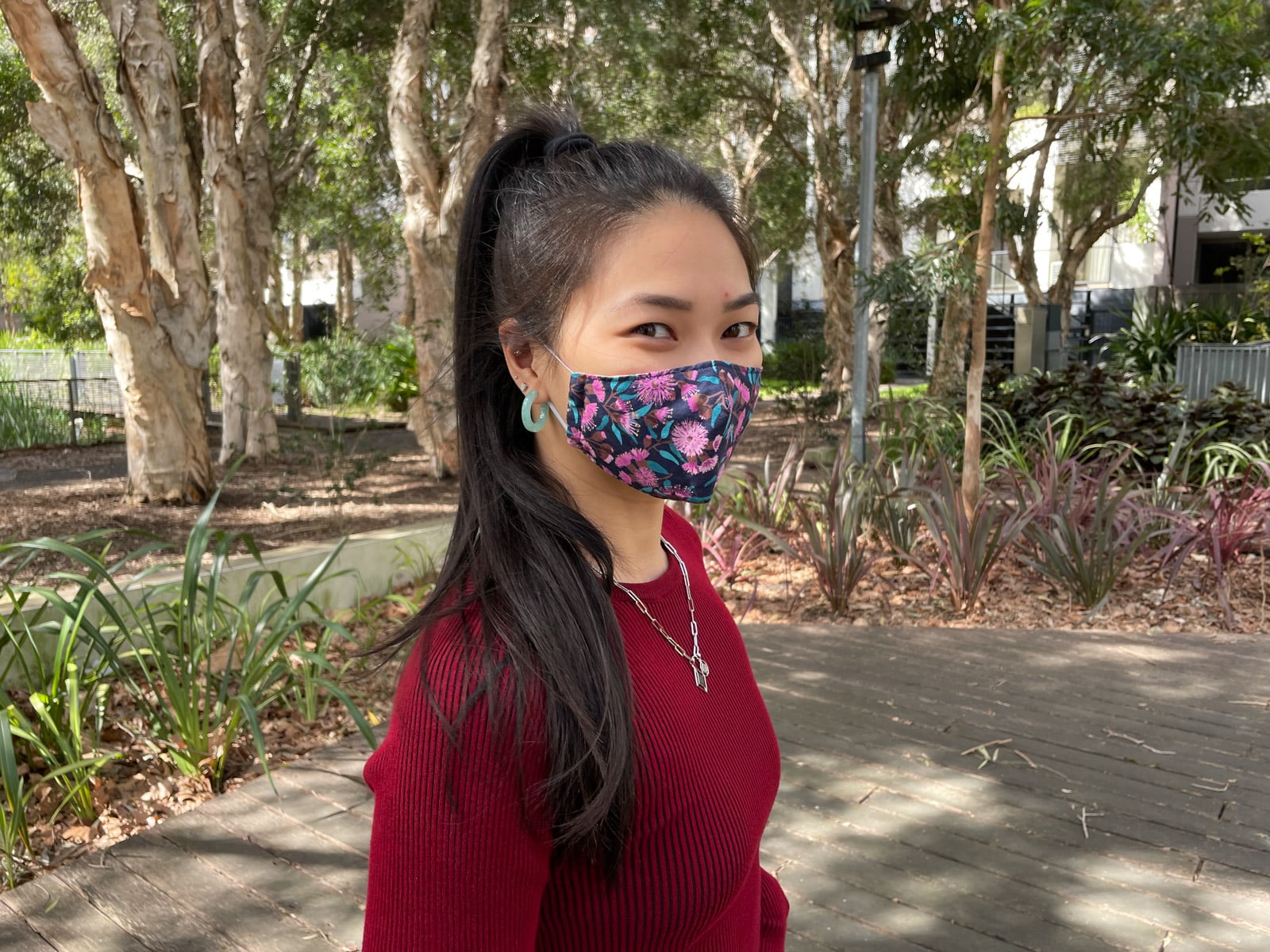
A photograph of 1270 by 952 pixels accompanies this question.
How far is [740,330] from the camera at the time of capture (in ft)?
4.42

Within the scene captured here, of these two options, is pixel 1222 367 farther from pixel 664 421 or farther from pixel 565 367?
pixel 565 367

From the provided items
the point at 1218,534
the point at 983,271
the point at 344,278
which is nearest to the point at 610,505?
the point at 983,271

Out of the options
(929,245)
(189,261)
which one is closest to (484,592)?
(929,245)

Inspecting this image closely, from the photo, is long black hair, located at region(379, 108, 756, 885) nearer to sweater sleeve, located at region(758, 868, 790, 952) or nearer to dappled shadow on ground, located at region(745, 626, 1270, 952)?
sweater sleeve, located at region(758, 868, 790, 952)

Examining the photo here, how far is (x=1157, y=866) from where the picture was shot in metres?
3.00

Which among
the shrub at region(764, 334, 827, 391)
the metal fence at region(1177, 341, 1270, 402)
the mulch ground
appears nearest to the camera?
the mulch ground

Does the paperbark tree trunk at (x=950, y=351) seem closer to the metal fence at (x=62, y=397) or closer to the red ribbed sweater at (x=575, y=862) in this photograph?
the metal fence at (x=62, y=397)

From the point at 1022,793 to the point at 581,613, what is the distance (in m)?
2.85

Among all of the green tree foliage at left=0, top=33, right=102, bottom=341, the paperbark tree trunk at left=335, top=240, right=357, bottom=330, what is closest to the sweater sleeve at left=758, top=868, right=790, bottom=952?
the green tree foliage at left=0, top=33, right=102, bottom=341

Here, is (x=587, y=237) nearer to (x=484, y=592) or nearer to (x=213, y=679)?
(x=484, y=592)

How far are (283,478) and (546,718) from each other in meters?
8.89

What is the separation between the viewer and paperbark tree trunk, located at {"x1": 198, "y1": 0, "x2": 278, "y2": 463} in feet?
28.9

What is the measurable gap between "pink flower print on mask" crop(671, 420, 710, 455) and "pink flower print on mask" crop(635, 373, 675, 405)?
2.2 inches

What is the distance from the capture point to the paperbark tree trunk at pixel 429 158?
833 cm
